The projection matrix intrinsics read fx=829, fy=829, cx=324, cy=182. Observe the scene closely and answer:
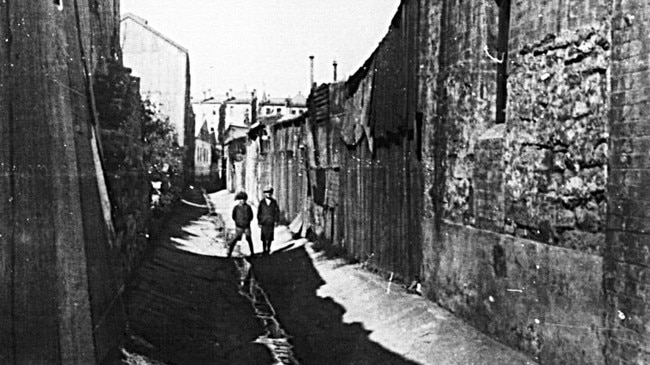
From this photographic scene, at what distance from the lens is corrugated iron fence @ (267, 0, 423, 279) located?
10398mm

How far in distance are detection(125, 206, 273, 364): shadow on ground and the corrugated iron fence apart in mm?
2062

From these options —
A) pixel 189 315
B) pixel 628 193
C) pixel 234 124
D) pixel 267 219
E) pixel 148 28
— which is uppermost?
pixel 148 28

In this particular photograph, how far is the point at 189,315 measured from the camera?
10484mm

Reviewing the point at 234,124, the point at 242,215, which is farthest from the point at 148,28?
the point at 242,215

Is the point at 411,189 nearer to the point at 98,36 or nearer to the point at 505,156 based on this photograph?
the point at 505,156

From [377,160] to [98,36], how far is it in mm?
4480

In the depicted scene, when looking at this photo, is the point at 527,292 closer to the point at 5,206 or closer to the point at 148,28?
the point at 5,206

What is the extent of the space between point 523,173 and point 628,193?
1696 mm

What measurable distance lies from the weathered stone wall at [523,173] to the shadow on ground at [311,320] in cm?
106

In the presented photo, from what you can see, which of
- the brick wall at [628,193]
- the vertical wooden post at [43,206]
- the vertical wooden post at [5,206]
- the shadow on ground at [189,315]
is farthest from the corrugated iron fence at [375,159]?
the vertical wooden post at [5,206]

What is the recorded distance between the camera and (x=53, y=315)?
546 centimetres

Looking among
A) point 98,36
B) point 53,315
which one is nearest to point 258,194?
point 98,36

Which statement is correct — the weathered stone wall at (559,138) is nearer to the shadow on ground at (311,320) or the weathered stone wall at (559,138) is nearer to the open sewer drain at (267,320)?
the shadow on ground at (311,320)

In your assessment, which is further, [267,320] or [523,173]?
[267,320]
